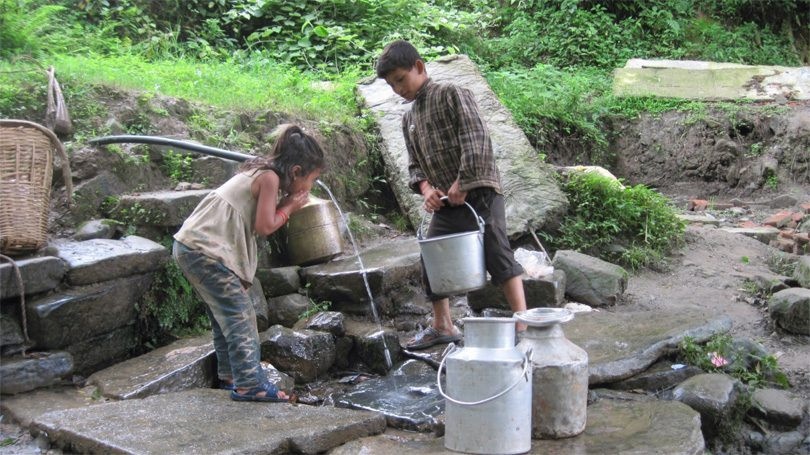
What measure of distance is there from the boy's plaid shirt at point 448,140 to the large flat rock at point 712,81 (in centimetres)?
566

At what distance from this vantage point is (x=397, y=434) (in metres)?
3.67

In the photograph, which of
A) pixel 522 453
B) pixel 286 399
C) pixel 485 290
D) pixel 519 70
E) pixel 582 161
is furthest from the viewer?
pixel 519 70

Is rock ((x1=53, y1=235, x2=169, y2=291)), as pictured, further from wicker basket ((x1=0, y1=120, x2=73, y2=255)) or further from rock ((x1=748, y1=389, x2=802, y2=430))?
rock ((x1=748, y1=389, x2=802, y2=430))

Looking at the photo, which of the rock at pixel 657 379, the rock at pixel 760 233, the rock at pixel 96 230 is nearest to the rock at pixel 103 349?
the rock at pixel 96 230

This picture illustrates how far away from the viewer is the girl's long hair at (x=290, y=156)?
390 cm

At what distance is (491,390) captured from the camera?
10.1 ft

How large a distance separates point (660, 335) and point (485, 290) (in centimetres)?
128

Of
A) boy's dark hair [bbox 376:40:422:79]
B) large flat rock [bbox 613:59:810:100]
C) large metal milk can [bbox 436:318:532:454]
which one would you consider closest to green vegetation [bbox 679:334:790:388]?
large metal milk can [bbox 436:318:532:454]

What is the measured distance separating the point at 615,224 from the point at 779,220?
7.10 feet

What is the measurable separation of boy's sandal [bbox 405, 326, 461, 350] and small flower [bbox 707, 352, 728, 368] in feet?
4.74

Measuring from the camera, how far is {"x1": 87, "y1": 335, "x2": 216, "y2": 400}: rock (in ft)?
13.1

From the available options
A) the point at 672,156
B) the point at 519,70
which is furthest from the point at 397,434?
the point at 519,70

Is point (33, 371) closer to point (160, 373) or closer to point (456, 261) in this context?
point (160, 373)

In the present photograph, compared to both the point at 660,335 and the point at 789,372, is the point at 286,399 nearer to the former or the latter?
the point at 660,335
